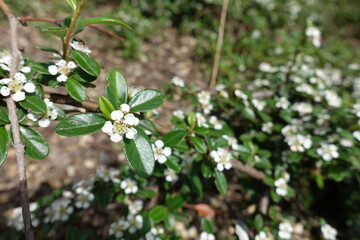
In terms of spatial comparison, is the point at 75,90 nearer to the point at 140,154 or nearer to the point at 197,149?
the point at 140,154

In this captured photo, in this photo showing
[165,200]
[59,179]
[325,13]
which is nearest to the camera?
[165,200]

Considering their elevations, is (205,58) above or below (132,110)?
below

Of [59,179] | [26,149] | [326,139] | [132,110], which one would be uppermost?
[132,110]

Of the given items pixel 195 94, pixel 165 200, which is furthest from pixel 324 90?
pixel 165 200

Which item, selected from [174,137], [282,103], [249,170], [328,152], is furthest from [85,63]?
[328,152]

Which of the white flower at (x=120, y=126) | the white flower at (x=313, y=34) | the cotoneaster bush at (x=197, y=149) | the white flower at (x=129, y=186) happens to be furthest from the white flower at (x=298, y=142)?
the white flower at (x=120, y=126)

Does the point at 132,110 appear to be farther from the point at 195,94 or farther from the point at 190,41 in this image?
the point at 190,41

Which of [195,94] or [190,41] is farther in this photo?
[190,41]
